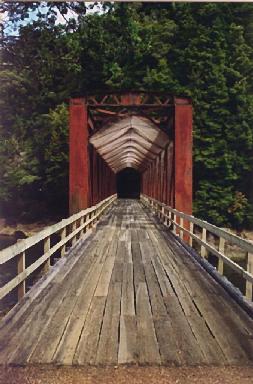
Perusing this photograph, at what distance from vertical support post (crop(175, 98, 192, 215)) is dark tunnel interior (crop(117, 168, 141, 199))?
43.8m

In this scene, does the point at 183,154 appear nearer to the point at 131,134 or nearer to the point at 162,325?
the point at 131,134

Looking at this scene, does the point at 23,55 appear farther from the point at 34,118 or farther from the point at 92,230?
the point at 92,230

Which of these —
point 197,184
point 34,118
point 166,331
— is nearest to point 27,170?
point 34,118

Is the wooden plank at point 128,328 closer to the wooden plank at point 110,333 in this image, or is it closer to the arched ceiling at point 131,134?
the wooden plank at point 110,333

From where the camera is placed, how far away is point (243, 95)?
42.8 m

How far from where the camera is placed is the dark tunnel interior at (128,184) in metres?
59.7

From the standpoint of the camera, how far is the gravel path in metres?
3.88

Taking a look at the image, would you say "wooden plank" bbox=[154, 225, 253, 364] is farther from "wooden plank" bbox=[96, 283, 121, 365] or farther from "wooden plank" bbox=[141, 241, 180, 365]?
"wooden plank" bbox=[96, 283, 121, 365]

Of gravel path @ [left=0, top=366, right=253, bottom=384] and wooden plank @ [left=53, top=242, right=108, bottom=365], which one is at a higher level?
wooden plank @ [left=53, top=242, right=108, bottom=365]

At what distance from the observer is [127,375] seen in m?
3.96

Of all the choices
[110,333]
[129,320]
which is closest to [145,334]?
[110,333]

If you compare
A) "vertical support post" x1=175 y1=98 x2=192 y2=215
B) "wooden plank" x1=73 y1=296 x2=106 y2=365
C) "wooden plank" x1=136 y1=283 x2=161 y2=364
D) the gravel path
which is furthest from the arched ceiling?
the gravel path

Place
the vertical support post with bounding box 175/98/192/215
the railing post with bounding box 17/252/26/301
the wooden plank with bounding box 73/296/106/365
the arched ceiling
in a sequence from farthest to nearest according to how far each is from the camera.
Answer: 1. the arched ceiling
2. the vertical support post with bounding box 175/98/192/215
3. the railing post with bounding box 17/252/26/301
4. the wooden plank with bounding box 73/296/106/365

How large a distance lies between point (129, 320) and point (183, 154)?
34.7 feet
